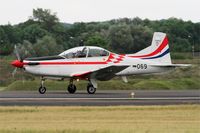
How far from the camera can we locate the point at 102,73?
37.4 metres

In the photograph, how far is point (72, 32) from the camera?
4742 inches

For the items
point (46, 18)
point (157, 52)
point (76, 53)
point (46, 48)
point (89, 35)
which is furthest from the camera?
point (46, 18)

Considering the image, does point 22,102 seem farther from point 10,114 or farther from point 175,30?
point 175,30

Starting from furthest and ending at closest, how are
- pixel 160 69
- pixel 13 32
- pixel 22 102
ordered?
pixel 13 32
pixel 160 69
pixel 22 102

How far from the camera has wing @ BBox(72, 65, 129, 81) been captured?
37031 mm

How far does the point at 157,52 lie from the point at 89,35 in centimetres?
6752

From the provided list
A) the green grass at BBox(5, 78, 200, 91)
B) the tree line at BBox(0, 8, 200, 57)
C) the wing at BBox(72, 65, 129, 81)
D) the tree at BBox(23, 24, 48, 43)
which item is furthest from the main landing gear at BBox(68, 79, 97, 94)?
the tree at BBox(23, 24, 48, 43)

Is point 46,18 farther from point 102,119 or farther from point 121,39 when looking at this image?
point 102,119

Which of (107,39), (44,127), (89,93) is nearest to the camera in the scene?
(44,127)

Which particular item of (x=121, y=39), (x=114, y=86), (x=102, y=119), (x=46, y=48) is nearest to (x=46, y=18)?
(x=121, y=39)

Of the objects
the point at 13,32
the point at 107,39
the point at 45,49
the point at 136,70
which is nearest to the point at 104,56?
the point at 136,70

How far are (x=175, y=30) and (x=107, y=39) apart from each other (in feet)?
76.6

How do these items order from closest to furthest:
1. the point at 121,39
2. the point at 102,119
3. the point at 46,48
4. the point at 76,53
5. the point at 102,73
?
the point at 102,119, the point at 102,73, the point at 76,53, the point at 46,48, the point at 121,39

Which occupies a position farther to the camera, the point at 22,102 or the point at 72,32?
the point at 72,32
